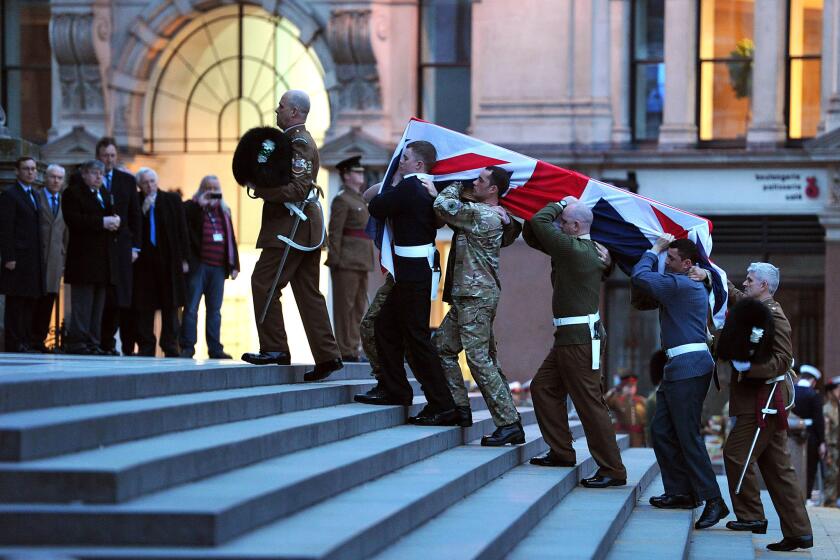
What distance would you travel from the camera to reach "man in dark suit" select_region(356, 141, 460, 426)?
1139cm

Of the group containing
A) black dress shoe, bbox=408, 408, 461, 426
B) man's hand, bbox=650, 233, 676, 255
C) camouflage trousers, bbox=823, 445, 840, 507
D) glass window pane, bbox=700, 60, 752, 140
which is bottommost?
camouflage trousers, bbox=823, 445, 840, 507

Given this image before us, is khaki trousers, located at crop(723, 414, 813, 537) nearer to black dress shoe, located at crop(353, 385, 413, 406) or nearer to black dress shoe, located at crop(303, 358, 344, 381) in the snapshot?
black dress shoe, located at crop(353, 385, 413, 406)

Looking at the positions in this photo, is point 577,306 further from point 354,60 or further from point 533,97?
point 354,60

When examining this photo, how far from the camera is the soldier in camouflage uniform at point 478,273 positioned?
11.4 m

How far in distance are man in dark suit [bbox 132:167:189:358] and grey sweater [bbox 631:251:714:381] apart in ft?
19.8

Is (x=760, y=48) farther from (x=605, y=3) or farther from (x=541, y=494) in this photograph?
(x=541, y=494)

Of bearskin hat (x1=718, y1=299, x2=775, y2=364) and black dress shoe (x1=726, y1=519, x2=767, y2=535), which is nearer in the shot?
bearskin hat (x1=718, y1=299, x2=775, y2=364)

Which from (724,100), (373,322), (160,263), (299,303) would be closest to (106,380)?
(299,303)

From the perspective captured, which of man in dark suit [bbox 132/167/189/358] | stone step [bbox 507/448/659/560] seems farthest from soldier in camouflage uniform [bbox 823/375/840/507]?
man in dark suit [bbox 132/167/189/358]

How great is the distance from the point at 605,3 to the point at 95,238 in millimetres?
12935

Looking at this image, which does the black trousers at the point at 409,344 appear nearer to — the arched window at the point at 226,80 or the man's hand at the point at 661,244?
the man's hand at the point at 661,244

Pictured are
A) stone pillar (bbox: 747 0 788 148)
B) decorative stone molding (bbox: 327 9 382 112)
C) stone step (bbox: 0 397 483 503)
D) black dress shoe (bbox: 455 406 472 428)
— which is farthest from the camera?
decorative stone molding (bbox: 327 9 382 112)

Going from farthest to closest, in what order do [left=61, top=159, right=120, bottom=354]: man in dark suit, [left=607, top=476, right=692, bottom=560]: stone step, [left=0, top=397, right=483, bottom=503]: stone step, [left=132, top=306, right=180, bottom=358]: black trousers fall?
[left=132, top=306, right=180, bottom=358]: black trousers < [left=61, top=159, right=120, bottom=354]: man in dark suit < [left=607, top=476, right=692, bottom=560]: stone step < [left=0, top=397, right=483, bottom=503]: stone step

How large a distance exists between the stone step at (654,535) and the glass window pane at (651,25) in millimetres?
14807
